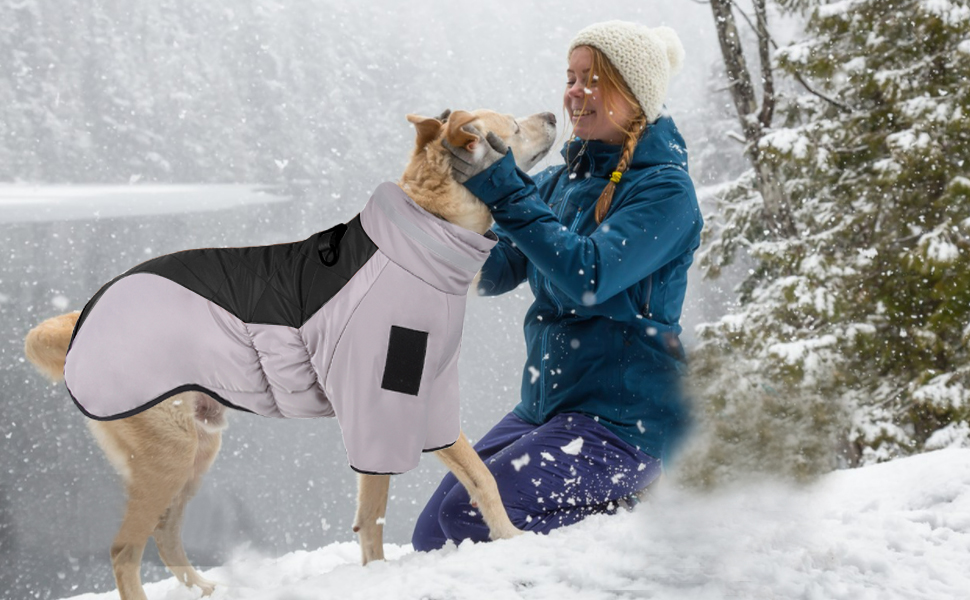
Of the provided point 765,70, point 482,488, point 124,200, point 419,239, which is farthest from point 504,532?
point 124,200

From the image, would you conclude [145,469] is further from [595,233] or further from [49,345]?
[595,233]

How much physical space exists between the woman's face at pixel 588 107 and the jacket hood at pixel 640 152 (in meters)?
0.06

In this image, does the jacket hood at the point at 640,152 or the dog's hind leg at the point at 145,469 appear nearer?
the dog's hind leg at the point at 145,469

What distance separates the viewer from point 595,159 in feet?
8.49

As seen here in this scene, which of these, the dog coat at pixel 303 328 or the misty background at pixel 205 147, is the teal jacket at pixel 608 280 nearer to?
the dog coat at pixel 303 328

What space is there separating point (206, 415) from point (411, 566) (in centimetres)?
87

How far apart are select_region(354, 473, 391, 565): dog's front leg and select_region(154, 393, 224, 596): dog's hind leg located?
552 millimetres

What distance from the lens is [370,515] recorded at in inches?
91.4

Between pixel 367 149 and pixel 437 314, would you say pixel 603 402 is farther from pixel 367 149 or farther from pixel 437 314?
pixel 367 149

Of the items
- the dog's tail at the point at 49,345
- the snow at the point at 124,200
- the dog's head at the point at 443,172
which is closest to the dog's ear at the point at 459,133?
the dog's head at the point at 443,172

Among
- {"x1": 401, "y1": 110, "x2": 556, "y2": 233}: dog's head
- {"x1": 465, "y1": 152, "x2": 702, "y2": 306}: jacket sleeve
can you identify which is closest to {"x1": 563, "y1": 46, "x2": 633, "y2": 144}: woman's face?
{"x1": 465, "y1": 152, "x2": 702, "y2": 306}: jacket sleeve

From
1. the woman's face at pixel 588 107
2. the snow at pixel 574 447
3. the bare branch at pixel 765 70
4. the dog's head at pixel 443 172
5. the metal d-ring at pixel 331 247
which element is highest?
the bare branch at pixel 765 70

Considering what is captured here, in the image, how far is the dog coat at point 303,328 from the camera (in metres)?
1.88

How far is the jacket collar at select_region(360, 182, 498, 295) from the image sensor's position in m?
1.95
